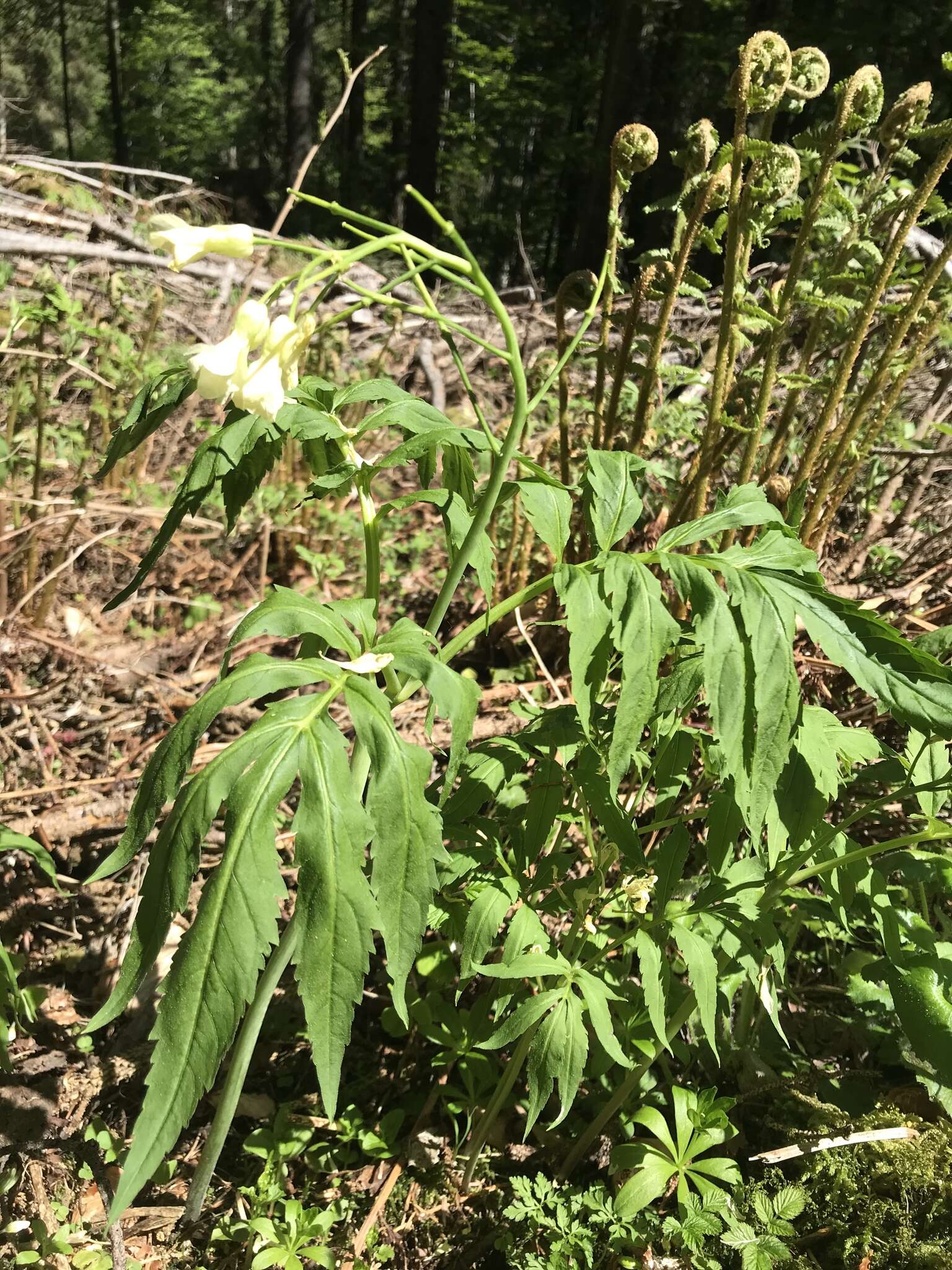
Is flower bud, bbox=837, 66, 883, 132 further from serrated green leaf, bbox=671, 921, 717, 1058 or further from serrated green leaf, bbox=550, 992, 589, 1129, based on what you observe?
serrated green leaf, bbox=550, 992, 589, 1129

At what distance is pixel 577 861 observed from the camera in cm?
228

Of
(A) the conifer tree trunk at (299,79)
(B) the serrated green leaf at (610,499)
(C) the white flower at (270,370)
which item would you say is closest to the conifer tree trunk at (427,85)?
(A) the conifer tree trunk at (299,79)

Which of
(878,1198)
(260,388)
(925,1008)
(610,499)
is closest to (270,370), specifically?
(260,388)

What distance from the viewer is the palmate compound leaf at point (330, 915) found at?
0.95 m

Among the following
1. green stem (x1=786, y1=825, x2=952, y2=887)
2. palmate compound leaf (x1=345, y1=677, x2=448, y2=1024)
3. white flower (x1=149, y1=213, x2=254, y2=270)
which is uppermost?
white flower (x1=149, y1=213, x2=254, y2=270)

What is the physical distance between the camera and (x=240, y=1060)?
140 cm

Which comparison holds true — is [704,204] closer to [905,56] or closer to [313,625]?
[313,625]

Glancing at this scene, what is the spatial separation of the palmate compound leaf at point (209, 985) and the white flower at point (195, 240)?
28.5 inches

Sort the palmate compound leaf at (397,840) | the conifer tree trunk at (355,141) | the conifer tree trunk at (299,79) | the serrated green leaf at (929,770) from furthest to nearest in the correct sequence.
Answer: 1. the conifer tree trunk at (355,141)
2. the conifer tree trunk at (299,79)
3. the serrated green leaf at (929,770)
4. the palmate compound leaf at (397,840)

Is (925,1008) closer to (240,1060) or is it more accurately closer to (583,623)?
(583,623)

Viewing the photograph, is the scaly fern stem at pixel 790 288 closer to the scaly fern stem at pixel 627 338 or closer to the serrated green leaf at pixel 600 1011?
the scaly fern stem at pixel 627 338

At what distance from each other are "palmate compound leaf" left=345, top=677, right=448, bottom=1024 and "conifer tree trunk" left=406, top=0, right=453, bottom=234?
12247 mm

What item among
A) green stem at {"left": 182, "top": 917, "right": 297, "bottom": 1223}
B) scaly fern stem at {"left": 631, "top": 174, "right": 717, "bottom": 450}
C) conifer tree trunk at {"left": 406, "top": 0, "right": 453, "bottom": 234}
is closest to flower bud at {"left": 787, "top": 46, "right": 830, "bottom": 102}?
scaly fern stem at {"left": 631, "top": 174, "right": 717, "bottom": 450}

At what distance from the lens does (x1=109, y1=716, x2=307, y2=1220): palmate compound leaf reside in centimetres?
90
